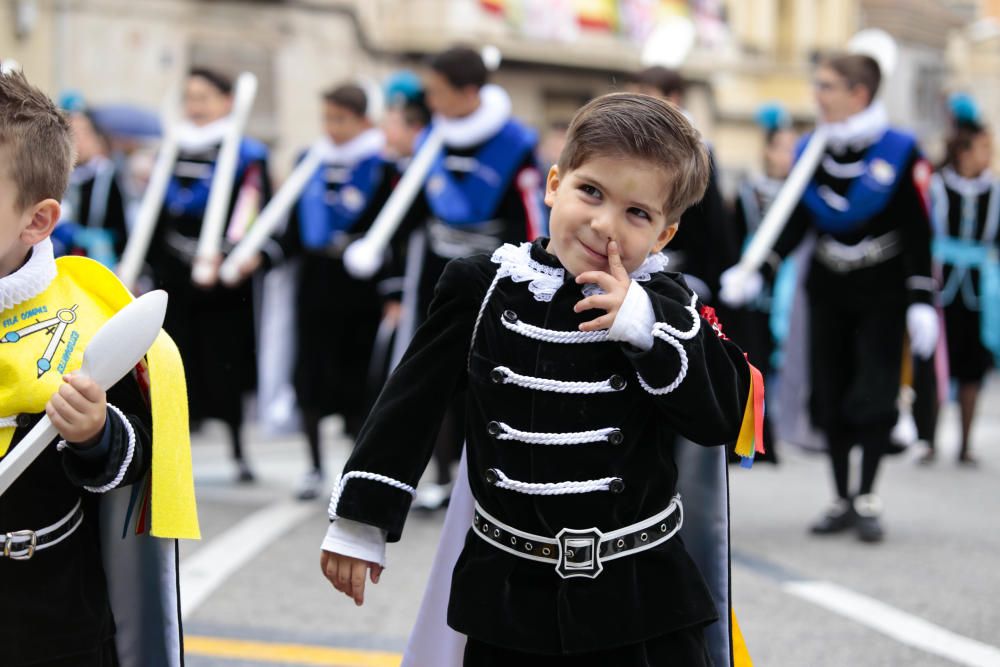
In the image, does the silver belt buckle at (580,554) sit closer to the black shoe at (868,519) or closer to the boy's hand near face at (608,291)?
the boy's hand near face at (608,291)

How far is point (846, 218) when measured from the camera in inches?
253

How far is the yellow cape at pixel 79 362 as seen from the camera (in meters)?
2.54

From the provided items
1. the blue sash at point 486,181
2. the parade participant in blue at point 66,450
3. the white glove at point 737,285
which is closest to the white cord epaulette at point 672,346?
the parade participant in blue at point 66,450

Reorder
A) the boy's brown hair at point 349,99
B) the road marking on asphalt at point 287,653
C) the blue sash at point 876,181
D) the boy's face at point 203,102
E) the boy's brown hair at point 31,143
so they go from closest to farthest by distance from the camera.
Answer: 1. the boy's brown hair at point 31,143
2. the road marking on asphalt at point 287,653
3. the blue sash at point 876,181
4. the boy's face at point 203,102
5. the boy's brown hair at point 349,99

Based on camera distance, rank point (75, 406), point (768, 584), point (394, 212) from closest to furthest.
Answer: point (75, 406)
point (768, 584)
point (394, 212)

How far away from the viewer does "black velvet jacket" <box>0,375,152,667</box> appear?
255 centimetres

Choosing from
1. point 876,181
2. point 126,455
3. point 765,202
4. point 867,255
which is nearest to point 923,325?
point 867,255

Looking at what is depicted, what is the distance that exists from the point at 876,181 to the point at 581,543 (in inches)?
164

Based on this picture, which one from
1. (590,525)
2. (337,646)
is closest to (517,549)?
(590,525)

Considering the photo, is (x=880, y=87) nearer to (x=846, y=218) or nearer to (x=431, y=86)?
(x=846, y=218)

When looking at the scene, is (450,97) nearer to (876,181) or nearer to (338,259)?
(338,259)

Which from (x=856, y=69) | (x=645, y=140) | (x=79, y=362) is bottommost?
(x=856, y=69)

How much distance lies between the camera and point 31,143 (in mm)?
2621

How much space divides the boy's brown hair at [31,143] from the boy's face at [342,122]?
524cm
